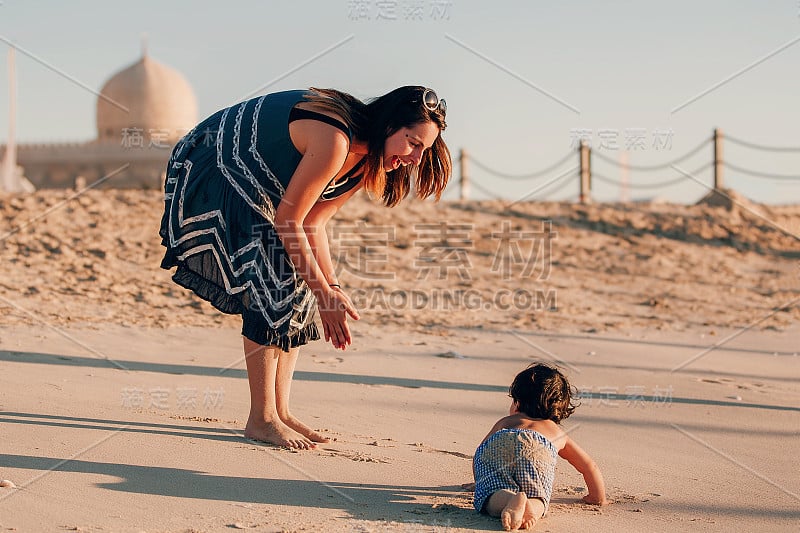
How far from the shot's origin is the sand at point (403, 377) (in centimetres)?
278

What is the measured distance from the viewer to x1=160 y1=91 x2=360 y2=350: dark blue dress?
3.18m

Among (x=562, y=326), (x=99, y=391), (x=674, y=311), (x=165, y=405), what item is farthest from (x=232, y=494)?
(x=674, y=311)

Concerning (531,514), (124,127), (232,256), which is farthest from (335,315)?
(124,127)

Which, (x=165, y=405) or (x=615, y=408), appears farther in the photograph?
(x=615, y=408)

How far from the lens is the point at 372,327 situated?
6285 millimetres

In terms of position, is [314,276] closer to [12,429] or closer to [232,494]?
[232,494]

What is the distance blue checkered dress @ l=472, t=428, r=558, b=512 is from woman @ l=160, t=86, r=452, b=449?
57 cm

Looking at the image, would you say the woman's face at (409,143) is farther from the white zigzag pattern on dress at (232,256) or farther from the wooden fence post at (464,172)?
the wooden fence post at (464,172)

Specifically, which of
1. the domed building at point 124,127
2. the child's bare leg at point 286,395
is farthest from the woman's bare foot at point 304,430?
the domed building at point 124,127

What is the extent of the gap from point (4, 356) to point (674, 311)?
5.48m

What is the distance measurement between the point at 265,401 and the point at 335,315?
2.06ft

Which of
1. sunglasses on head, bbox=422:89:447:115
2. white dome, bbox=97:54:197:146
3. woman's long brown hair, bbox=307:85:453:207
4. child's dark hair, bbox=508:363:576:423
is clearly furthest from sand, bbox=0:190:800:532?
white dome, bbox=97:54:197:146

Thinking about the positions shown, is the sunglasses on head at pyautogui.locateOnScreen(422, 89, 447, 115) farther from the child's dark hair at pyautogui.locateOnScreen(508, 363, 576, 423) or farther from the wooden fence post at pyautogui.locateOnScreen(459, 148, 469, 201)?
the wooden fence post at pyautogui.locateOnScreen(459, 148, 469, 201)

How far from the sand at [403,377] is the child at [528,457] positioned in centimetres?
8
